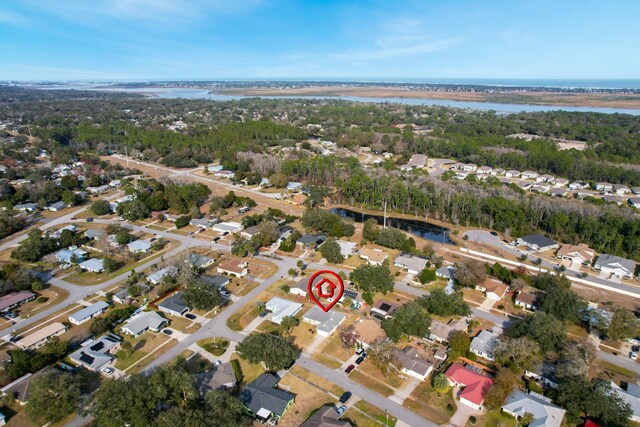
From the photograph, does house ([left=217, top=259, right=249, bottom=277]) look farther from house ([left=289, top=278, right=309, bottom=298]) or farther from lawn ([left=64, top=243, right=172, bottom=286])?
lawn ([left=64, top=243, right=172, bottom=286])

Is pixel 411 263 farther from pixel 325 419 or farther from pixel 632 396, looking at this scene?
pixel 325 419

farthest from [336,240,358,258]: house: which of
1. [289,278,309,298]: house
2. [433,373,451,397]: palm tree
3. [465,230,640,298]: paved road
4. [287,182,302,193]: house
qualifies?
[287,182,302,193]: house

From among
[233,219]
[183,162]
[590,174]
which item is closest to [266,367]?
[233,219]

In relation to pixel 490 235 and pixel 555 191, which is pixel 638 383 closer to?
pixel 490 235

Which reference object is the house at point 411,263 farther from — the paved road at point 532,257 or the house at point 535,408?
the house at point 535,408

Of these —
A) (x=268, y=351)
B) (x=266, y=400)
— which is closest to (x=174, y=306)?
(x=268, y=351)

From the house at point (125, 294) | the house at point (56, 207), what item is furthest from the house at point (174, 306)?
the house at point (56, 207)
